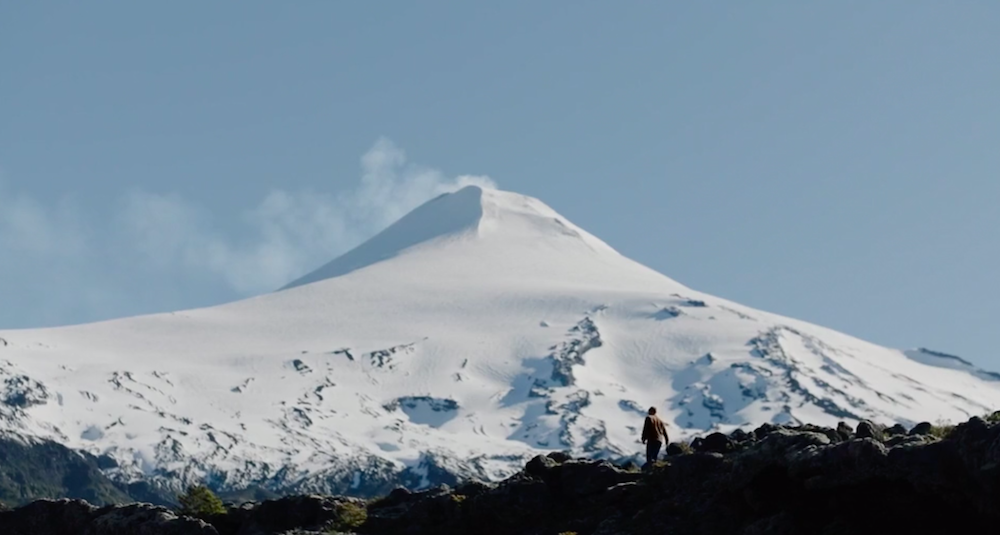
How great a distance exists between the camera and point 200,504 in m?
34.2

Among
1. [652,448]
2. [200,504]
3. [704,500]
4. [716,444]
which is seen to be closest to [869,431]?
[716,444]

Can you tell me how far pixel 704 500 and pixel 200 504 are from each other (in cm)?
1030

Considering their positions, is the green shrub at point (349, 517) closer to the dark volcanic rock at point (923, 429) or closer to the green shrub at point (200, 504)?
the green shrub at point (200, 504)

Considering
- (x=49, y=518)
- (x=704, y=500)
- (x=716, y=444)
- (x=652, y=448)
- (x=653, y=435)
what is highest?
(x=653, y=435)

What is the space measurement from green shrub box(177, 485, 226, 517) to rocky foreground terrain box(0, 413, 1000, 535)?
53 cm

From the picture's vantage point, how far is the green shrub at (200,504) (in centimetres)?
3328

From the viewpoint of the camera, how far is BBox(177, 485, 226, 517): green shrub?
3328 centimetres

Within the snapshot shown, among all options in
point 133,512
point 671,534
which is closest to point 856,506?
point 671,534

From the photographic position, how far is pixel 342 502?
32.7 metres

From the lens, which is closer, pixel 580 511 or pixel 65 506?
pixel 580 511

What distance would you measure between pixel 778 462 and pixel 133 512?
12025mm

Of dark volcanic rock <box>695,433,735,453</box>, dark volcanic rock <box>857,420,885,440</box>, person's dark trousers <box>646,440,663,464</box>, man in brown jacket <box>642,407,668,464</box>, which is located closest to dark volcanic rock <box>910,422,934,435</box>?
dark volcanic rock <box>857,420,885,440</box>

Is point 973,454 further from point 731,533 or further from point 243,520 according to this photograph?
point 243,520

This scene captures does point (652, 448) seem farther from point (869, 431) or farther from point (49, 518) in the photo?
point (49, 518)
